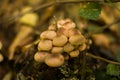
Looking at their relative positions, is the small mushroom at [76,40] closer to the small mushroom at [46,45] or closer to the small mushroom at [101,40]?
the small mushroom at [46,45]

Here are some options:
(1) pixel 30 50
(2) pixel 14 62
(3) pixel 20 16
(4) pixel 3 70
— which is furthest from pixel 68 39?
(3) pixel 20 16

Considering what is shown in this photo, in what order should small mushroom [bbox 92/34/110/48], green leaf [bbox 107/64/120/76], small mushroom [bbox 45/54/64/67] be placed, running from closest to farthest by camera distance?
small mushroom [bbox 45/54/64/67]
green leaf [bbox 107/64/120/76]
small mushroom [bbox 92/34/110/48]

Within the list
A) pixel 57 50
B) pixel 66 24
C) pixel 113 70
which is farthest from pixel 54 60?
pixel 113 70

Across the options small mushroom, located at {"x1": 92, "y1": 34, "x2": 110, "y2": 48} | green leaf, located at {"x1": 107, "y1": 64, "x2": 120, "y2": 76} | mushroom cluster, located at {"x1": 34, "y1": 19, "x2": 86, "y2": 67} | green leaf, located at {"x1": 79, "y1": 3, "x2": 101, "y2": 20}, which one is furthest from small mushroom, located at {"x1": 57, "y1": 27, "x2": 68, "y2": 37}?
small mushroom, located at {"x1": 92, "y1": 34, "x2": 110, "y2": 48}

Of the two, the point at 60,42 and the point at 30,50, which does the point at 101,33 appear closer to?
the point at 30,50

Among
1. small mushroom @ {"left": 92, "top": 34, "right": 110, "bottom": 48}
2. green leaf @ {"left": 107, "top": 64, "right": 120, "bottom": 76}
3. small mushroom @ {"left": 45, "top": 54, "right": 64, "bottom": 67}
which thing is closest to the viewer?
small mushroom @ {"left": 45, "top": 54, "right": 64, "bottom": 67}

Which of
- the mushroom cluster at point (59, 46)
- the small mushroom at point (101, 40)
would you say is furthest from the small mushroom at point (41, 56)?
the small mushroom at point (101, 40)

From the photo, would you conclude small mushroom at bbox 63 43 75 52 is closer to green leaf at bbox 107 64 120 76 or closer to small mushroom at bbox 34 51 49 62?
small mushroom at bbox 34 51 49 62

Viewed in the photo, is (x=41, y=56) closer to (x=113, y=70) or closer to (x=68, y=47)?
(x=68, y=47)
